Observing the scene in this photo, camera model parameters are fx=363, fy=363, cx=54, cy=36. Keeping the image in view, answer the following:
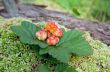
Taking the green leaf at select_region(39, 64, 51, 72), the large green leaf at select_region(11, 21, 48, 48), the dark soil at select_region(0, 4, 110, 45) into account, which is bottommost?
the dark soil at select_region(0, 4, 110, 45)

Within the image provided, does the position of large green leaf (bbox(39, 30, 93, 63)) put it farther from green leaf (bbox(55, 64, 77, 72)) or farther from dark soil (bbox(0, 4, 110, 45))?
dark soil (bbox(0, 4, 110, 45))

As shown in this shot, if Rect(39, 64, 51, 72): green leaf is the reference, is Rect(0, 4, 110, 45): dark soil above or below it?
below

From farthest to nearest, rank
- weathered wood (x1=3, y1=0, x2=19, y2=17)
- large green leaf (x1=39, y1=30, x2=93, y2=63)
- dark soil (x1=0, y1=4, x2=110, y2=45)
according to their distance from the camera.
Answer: weathered wood (x1=3, y1=0, x2=19, y2=17) < dark soil (x1=0, y1=4, x2=110, y2=45) < large green leaf (x1=39, y1=30, x2=93, y2=63)

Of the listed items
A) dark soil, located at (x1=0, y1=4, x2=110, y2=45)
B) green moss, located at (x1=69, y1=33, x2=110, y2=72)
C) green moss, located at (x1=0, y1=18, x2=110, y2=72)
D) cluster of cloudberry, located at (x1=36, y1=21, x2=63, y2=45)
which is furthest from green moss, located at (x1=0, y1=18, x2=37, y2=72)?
dark soil, located at (x1=0, y1=4, x2=110, y2=45)

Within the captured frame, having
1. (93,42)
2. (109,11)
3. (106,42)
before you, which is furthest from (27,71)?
(109,11)

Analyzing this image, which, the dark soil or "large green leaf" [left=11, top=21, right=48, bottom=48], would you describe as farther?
the dark soil

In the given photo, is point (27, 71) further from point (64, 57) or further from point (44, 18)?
point (44, 18)

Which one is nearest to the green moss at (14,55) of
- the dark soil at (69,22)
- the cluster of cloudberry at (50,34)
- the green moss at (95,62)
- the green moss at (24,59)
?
the green moss at (24,59)
